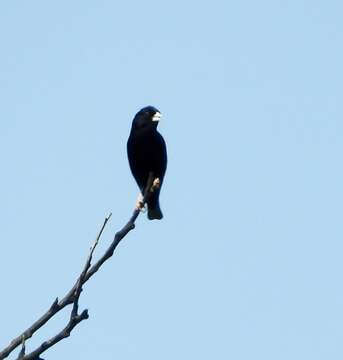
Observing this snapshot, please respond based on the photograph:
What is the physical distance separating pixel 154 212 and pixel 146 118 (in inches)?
39.4

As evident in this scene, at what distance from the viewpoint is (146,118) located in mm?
7668

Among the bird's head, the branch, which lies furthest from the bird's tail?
the branch

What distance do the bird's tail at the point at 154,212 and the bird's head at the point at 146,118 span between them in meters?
0.79

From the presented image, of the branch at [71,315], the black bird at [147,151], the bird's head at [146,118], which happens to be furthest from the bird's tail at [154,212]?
the branch at [71,315]

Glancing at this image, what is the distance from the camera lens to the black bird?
716 cm

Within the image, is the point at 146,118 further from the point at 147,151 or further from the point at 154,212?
the point at 154,212

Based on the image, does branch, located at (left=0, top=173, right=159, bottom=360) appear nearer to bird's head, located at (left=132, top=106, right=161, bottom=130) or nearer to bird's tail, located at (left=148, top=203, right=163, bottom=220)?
bird's tail, located at (left=148, top=203, right=163, bottom=220)

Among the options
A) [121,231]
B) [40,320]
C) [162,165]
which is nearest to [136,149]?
[162,165]

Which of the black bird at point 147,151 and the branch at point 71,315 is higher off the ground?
the black bird at point 147,151

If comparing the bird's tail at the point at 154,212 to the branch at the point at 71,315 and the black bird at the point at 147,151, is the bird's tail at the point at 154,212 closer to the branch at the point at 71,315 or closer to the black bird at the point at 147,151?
the black bird at the point at 147,151

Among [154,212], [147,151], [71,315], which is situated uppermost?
[147,151]

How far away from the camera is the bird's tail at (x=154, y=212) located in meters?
7.02

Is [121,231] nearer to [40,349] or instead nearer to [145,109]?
[40,349]

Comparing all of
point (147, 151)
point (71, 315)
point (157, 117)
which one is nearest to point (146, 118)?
point (157, 117)
